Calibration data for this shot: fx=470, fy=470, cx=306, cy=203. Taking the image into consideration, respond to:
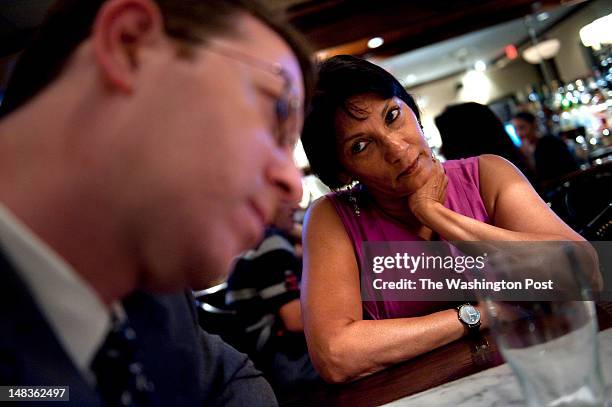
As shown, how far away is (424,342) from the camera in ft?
3.92

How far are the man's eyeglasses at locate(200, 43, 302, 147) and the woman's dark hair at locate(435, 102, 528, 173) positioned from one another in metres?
2.15

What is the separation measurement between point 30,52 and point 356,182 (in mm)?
1223

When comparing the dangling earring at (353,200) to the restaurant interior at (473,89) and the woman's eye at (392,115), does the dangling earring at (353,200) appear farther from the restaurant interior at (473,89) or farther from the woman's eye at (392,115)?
the woman's eye at (392,115)

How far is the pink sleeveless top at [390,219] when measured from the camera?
1.52m

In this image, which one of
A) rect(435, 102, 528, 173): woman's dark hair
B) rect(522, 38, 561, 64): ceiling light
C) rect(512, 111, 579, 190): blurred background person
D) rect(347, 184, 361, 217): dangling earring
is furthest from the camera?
rect(522, 38, 561, 64): ceiling light

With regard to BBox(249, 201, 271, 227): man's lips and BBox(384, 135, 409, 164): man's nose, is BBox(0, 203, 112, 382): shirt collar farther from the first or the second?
BBox(384, 135, 409, 164): man's nose

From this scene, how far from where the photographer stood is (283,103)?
0.74 metres

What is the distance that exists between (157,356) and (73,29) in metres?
0.59

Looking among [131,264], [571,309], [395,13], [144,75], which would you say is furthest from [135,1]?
[395,13]

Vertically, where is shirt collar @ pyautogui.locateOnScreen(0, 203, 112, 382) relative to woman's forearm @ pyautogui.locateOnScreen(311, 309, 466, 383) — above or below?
above

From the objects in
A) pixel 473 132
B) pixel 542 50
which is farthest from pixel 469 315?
pixel 542 50

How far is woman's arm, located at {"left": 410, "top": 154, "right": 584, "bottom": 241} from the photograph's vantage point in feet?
4.63

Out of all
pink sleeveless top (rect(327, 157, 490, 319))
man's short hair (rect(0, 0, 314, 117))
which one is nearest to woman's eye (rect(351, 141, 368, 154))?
pink sleeveless top (rect(327, 157, 490, 319))

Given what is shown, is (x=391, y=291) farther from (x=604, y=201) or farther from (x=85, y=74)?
(x=604, y=201)
